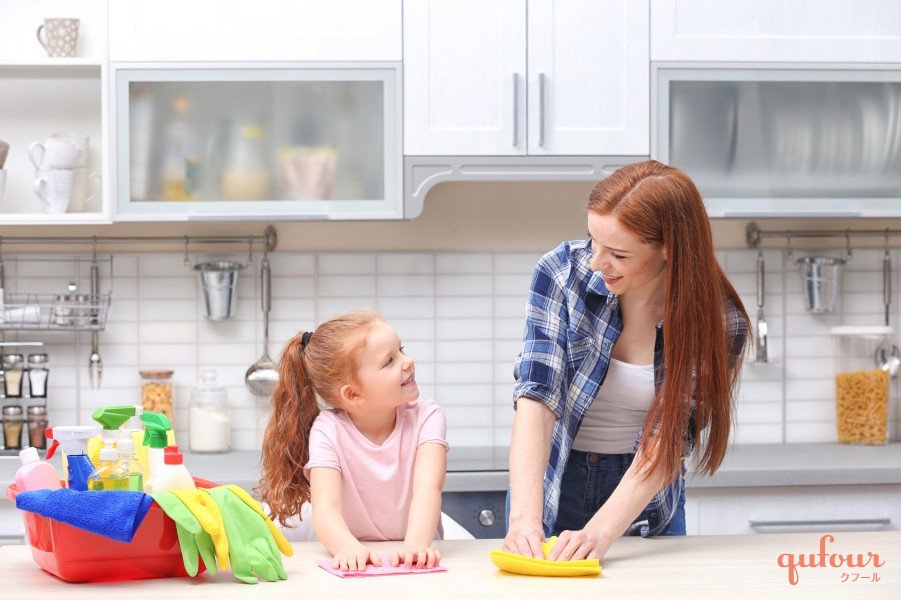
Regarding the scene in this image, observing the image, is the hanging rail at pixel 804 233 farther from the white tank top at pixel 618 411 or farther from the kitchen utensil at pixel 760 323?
the white tank top at pixel 618 411

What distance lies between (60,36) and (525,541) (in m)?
1.89

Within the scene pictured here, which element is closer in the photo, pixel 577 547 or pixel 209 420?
pixel 577 547

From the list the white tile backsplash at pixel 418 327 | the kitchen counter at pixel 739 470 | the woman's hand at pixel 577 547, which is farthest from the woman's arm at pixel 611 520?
the white tile backsplash at pixel 418 327

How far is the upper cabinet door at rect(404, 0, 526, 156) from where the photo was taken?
97.8 inches

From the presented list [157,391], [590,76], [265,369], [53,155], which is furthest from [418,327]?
[53,155]

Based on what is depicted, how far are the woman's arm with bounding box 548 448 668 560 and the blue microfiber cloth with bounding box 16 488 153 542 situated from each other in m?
0.51

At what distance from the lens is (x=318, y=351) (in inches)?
65.7

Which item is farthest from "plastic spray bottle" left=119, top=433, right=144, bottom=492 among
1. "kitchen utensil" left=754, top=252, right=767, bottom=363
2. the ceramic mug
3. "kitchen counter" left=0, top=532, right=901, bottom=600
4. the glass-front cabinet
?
"kitchen utensil" left=754, top=252, right=767, bottom=363

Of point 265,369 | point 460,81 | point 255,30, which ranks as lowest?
point 265,369

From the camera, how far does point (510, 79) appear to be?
2.49 m

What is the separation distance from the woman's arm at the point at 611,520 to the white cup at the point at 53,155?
169 cm

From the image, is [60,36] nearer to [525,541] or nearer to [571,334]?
[571,334]

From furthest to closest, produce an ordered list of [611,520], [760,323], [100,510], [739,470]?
[760,323]
[739,470]
[611,520]
[100,510]

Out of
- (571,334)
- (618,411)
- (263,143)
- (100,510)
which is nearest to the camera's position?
(100,510)
